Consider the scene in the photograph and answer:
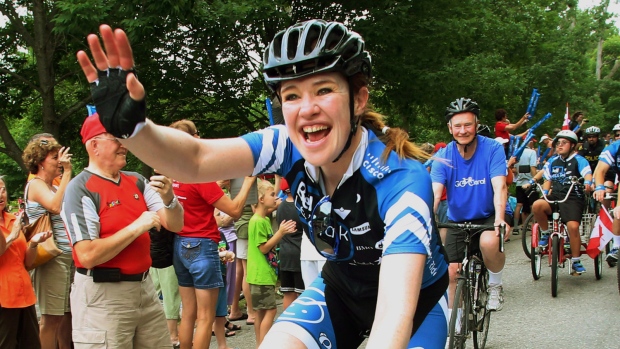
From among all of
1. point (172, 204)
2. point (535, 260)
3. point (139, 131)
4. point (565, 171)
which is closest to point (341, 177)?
point (139, 131)

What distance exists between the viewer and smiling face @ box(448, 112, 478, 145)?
6691 mm

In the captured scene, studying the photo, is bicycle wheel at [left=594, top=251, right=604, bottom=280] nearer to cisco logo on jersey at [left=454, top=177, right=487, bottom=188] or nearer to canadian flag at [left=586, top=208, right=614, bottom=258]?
canadian flag at [left=586, top=208, right=614, bottom=258]

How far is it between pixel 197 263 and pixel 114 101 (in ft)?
12.9

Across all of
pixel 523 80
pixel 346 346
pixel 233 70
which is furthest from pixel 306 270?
pixel 523 80

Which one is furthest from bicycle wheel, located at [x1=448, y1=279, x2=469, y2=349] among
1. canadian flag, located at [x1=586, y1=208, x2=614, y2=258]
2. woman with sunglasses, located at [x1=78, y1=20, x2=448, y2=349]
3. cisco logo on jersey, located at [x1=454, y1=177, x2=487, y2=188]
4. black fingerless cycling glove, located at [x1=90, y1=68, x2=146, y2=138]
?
black fingerless cycling glove, located at [x1=90, y1=68, x2=146, y2=138]

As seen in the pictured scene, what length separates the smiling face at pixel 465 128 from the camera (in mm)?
6691

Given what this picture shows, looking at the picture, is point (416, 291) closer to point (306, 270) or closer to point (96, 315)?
Result: point (96, 315)

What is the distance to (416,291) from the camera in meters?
2.42

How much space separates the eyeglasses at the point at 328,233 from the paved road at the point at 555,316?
464 cm

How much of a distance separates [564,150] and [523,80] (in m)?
6.28

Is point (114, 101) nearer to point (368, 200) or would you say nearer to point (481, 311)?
point (368, 200)

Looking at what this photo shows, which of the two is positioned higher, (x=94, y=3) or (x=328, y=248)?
(x=94, y=3)

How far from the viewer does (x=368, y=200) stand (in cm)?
272

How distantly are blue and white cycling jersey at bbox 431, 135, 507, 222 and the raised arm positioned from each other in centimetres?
420
